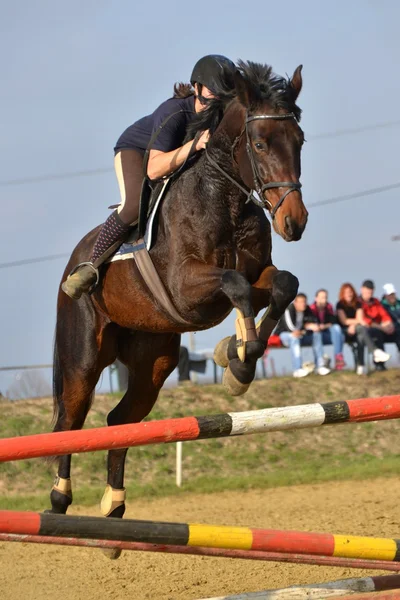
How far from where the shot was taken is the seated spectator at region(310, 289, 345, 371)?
12891mm

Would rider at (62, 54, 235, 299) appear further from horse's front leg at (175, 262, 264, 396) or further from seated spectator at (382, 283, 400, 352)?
seated spectator at (382, 283, 400, 352)

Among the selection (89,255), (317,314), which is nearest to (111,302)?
(89,255)

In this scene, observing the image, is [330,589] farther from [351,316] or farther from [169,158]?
[351,316]

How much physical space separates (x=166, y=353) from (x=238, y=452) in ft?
20.5

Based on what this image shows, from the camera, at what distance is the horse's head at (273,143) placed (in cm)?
459

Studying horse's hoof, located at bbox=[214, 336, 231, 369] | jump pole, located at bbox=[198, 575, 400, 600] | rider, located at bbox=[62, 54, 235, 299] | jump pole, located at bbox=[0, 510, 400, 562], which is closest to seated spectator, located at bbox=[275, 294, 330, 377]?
rider, located at bbox=[62, 54, 235, 299]

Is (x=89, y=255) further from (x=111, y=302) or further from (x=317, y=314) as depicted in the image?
(x=317, y=314)

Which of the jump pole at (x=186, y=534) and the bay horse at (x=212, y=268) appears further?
the bay horse at (x=212, y=268)

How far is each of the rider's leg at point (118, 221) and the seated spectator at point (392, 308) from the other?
26.2ft

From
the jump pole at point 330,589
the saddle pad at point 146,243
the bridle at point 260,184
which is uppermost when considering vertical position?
the bridle at point 260,184

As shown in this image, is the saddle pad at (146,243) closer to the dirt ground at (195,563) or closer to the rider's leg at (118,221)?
the rider's leg at (118,221)

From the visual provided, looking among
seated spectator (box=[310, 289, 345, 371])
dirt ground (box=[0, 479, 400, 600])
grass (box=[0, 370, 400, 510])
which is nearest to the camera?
dirt ground (box=[0, 479, 400, 600])

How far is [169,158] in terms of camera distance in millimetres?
5328

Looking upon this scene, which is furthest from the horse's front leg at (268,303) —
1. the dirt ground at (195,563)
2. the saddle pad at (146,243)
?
the dirt ground at (195,563)
